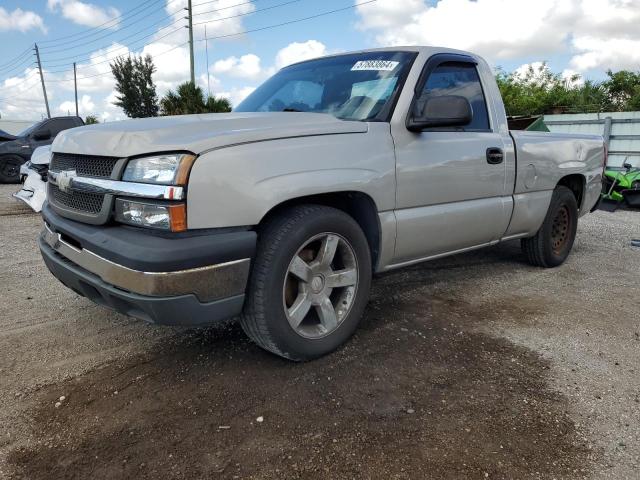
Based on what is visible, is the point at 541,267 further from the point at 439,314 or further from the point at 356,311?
the point at 356,311

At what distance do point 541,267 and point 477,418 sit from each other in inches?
123

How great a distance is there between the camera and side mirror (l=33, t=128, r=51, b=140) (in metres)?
12.0

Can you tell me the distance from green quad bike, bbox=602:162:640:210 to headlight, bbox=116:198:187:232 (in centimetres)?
924

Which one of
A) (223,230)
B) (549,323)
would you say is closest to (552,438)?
(549,323)

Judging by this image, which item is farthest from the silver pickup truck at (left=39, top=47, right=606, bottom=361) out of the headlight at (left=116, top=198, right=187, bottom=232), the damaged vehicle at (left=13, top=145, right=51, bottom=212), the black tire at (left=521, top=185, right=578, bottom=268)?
the damaged vehicle at (left=13, top=145, right=51, bottom=212)

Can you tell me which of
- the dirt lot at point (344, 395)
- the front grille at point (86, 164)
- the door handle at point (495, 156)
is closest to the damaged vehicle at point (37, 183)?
the dirt lot at point (344, 395)

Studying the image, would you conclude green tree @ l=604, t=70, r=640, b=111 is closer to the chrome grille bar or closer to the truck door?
the truck door

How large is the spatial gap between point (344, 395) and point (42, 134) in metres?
12.0

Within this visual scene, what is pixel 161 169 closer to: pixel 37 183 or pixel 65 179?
pixel 65 179

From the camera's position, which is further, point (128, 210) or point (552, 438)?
point (128, 210)

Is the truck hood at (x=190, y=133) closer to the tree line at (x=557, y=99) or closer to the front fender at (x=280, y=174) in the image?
the front fender at (x=280, y=174)

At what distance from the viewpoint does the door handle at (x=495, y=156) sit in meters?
3.78

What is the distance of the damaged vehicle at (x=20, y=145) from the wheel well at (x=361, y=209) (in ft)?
35.9

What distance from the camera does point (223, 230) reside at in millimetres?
2377
